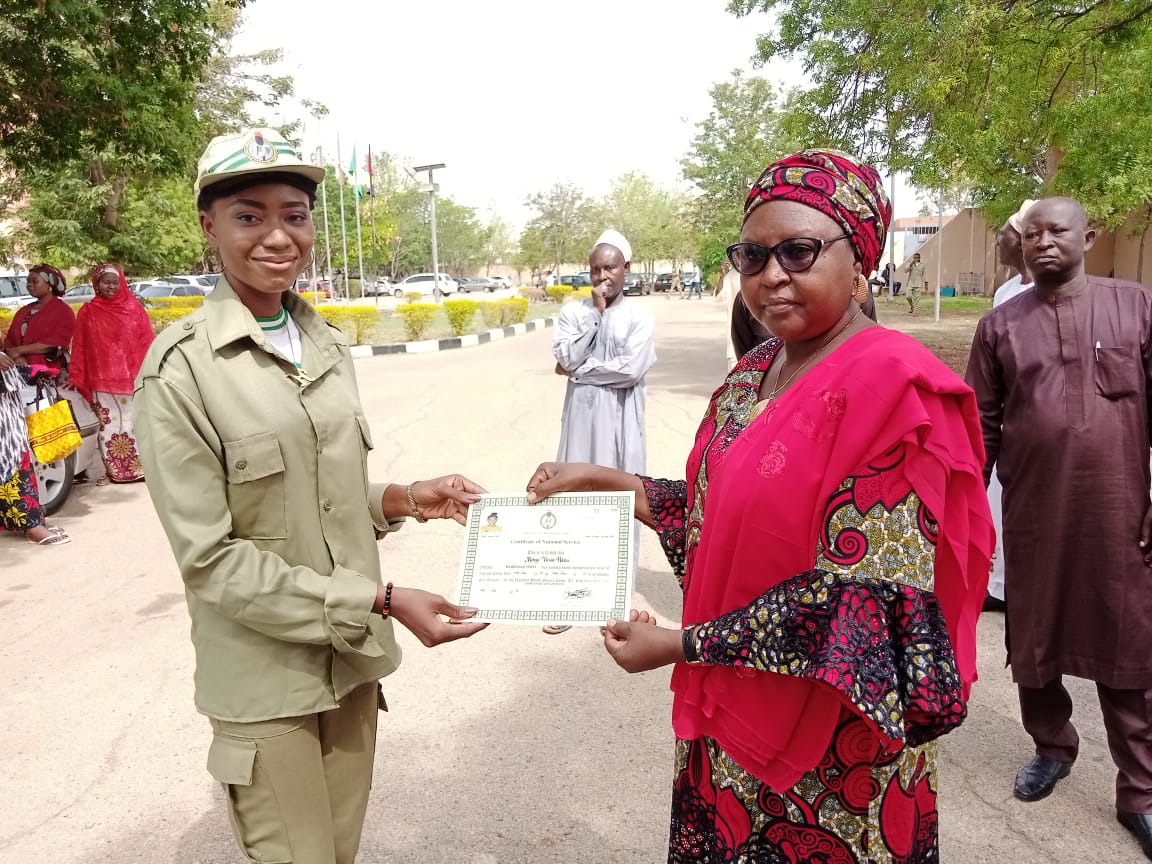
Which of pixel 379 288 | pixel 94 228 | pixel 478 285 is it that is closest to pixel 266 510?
pixel 94 228

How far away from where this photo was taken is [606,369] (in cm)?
488

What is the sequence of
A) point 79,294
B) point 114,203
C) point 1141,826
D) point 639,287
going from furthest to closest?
point 639,287 < point 79,294 < point 114,203 < point 1141,826

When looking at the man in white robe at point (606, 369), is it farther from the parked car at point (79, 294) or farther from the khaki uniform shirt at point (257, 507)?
the parked car at point (79, 294)

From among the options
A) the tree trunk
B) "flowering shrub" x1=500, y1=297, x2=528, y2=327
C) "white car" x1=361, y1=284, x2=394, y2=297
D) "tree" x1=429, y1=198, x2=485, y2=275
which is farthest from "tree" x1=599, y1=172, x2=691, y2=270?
the tree trunk

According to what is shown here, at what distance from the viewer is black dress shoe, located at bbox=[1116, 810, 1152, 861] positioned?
2.70m

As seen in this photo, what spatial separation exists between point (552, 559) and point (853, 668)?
71 centimetres

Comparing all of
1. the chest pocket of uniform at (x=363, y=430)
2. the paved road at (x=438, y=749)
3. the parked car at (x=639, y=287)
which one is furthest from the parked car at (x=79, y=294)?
the chest pocket of uniform at (x=363, y=430)

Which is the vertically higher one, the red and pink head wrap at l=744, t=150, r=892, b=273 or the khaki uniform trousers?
the red and pink head wrap at l=744, t=150, r=892, b=273

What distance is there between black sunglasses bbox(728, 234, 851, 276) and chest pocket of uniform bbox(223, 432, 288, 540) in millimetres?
995

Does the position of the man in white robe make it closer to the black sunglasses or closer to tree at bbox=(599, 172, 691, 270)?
the black sunglasses

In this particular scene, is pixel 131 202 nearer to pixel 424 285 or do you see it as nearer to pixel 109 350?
pixel 109 350

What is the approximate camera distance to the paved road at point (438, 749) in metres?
2.80

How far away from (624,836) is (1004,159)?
11.6 metres

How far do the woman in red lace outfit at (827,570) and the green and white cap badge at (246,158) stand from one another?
927 mm
